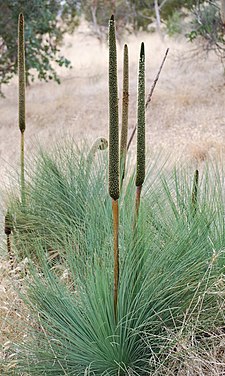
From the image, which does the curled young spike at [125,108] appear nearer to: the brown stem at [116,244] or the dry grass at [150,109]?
the brown stem at [116,244]

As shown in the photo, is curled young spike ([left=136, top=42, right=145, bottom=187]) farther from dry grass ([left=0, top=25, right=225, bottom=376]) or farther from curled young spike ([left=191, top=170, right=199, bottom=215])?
dry grass ([left=0, top=25, right=225, bottom=376])

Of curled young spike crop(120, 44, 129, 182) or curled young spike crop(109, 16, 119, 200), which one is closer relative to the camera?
curled young spike crop(109, 16, 119, 200)

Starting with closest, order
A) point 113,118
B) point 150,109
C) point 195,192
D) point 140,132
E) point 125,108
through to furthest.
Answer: point 113,118 < point 140,132 < point 195,192 < point 125,108 < point 150,109

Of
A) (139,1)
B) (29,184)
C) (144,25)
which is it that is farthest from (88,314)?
(144,25)

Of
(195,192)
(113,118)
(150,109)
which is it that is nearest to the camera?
(113,118)

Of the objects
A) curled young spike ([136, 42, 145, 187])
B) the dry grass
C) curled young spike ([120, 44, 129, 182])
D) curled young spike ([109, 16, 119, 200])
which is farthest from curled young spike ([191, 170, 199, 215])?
the dry grass

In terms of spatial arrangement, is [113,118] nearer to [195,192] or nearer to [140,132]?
[140,132]

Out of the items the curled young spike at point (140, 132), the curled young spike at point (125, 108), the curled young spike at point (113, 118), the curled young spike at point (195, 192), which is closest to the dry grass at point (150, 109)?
the curled young spike at point (125, 108)

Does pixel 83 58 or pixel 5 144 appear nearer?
pixel 5 144

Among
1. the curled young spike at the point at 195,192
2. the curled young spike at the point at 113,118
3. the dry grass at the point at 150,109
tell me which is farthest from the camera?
the dry grass at the point at 150,109

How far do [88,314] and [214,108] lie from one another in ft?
24.1

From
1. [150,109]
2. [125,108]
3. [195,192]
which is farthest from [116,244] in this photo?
[150,109]

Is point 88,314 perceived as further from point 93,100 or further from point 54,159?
point 93,100

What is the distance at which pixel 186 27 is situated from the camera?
13648 millimetres
